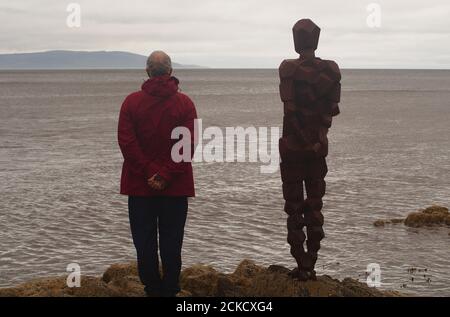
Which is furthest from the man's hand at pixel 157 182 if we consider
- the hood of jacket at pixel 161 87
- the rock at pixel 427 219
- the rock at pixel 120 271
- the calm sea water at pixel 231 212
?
the rock at pixel 427 219

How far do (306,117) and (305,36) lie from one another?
1.15m

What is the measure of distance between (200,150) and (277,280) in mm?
26764

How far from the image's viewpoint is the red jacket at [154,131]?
7648 millimetres

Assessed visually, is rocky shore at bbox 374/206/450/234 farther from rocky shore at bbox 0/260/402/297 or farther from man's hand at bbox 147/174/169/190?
man's hand at bbox 147/174/169/190

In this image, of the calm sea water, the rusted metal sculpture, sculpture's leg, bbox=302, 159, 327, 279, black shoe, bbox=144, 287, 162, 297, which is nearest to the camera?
black shoe, bbox=144, 287, 162, 297

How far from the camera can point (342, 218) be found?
1986 centimetres

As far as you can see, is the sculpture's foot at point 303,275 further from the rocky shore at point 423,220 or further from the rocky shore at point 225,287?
the rocky shore at point 423,220

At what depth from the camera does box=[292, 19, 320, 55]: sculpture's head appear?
9.75m

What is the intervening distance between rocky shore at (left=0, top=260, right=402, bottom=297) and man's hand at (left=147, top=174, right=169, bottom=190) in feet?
7.54

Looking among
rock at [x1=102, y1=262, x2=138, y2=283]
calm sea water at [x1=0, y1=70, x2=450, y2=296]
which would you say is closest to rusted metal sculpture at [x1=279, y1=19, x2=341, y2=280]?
rock at [x1=102, y1=262, x2=138, y2=283]

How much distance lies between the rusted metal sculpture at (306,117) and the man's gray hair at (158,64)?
2.49m

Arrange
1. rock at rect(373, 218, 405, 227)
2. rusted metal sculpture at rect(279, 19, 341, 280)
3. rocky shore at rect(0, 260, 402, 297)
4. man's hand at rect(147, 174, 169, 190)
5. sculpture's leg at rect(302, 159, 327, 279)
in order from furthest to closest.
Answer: rock at rect(373, 218, 405, 227) → sculpture's leg at rect(302, 159, 327, 279) → rusted metal sculpture at rect(279, 19, 341, 280) → rocky shore at rect(0, 260, 402, 297) → man's hand at rect(147, 174, 169, 190)

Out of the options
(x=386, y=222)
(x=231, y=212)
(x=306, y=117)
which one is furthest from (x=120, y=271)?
(x=386, y=222)
